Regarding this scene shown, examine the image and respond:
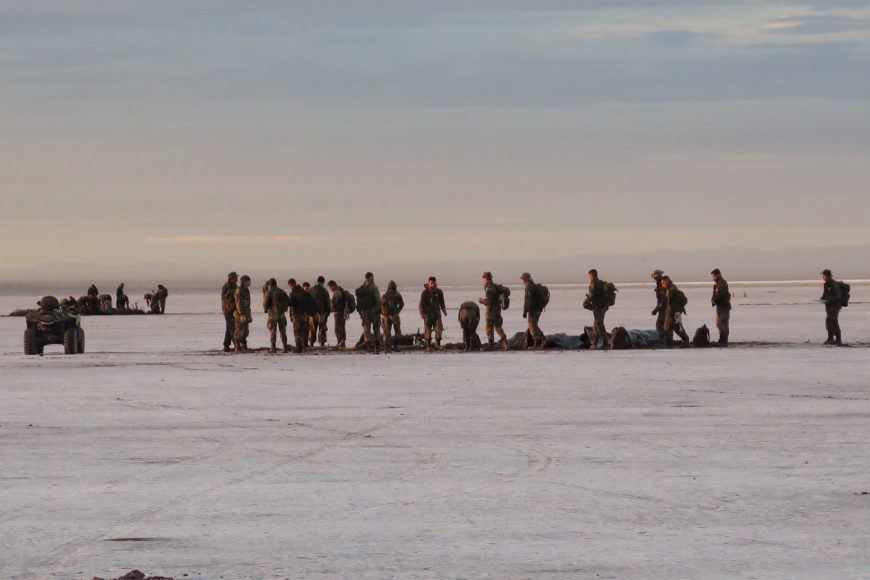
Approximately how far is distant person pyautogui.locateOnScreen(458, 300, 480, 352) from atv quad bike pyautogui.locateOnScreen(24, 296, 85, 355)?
28.7ft

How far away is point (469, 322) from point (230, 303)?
17.0ft

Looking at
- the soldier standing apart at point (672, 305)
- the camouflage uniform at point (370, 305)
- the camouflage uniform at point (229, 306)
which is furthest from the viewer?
the camouflage uniform at point (229, 306)

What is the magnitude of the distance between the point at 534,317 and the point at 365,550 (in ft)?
72.1

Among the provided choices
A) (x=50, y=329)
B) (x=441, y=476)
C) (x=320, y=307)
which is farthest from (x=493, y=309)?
(x=441, y=476)

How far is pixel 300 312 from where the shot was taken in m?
30.2

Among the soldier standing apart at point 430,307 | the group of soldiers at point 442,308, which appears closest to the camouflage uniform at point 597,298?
the group of soldiers at point 442,308

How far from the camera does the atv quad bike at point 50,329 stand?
100 ft

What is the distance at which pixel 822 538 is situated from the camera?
26.7 feet

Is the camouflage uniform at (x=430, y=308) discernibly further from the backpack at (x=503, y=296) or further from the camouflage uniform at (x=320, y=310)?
the camouflage uniform at (x=320, y=310)

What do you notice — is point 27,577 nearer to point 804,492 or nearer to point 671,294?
point 804,492

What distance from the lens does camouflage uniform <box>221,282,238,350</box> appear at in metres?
29.7

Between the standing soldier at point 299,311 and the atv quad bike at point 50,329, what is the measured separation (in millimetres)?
5049

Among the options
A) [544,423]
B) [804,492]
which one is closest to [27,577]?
[804,492]

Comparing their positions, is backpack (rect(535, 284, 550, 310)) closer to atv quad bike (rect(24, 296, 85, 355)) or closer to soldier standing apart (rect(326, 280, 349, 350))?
soldier standing apart (rect(326, 280, 349, 350))
